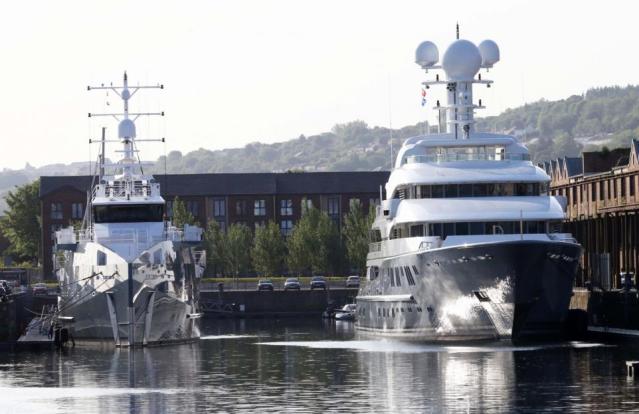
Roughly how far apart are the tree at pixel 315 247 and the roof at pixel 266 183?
17.3 meters

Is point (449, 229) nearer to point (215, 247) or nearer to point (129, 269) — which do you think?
point (129, 269)

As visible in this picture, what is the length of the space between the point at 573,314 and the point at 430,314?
9.06 meters

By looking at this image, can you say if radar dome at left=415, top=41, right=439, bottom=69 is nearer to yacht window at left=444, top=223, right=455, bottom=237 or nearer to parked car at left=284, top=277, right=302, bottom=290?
yacht window at left=444, top=223, right=455, bottom=237

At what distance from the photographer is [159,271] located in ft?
302

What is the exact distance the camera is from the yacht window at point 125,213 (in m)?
96.4

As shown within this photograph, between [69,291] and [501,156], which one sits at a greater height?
[501,156]

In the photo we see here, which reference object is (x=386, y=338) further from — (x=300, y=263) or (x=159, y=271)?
(x=300, y=263)

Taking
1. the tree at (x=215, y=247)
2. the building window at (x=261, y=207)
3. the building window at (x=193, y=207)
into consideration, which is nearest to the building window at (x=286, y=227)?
the building window at (x=261, y=207)

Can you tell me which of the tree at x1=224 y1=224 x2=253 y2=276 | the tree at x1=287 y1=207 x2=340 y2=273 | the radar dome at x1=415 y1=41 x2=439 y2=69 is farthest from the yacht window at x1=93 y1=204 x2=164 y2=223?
the tree at x1=224 y1=224 x2=253 y2=276

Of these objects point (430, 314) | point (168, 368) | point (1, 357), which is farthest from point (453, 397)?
point (1, 357)

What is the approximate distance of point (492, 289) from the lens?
286ft

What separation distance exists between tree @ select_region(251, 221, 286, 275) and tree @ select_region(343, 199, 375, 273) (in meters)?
7.16

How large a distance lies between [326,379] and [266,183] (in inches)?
4875

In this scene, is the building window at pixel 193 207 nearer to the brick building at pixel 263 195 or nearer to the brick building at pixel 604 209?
the brick building at pixel 263 195
